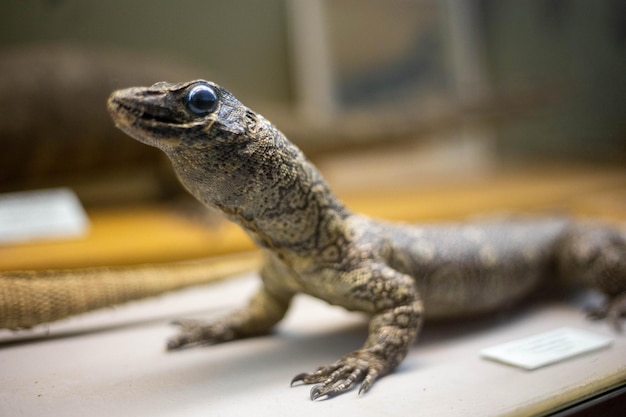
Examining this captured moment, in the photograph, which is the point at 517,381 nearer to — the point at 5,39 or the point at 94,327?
the point at 94,327

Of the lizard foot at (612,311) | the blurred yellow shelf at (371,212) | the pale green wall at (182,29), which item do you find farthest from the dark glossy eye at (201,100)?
the lizard foot at (612,311)

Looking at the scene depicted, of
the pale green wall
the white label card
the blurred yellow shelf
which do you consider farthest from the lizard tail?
the white label card

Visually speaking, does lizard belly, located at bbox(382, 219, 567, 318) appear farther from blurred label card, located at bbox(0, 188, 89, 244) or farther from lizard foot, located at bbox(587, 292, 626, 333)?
blurred label card, located at bbox(0, 188, 89, 244)

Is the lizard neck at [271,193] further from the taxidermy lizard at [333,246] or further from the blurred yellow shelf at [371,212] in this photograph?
the blurred yellow shelf at [371,212]

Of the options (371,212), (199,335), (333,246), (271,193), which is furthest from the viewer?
(371,212)

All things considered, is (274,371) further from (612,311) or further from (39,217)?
(39,217)

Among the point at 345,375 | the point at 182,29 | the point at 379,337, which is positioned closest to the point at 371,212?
the point at 182,29

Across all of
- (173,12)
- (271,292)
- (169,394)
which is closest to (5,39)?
(173,12)
